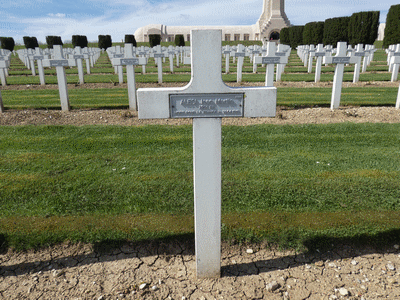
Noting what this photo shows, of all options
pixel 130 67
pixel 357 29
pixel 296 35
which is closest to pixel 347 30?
pixel 357 29

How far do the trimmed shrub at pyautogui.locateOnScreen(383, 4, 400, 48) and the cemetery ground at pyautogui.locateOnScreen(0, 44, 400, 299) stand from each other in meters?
→ 23.4

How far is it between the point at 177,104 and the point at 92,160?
339cm

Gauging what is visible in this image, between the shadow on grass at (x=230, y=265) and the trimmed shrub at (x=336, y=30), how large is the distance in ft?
99.6

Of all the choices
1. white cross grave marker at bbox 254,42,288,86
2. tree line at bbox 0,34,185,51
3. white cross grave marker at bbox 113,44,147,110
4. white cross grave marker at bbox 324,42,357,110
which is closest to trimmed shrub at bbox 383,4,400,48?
white cross grave marker at bbox 324,42,357,110

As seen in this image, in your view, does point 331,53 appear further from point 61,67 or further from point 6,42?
point 6,42

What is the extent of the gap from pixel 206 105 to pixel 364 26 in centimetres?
3031

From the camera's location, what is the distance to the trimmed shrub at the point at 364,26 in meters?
27.0

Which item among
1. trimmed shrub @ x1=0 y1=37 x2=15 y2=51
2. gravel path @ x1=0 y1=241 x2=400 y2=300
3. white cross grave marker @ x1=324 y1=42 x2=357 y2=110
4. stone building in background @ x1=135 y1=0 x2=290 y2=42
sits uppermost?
stone building in background @ x1=135 y1=0 x2=290 y2=42

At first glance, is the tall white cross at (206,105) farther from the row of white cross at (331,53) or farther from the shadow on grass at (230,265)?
the row of white cross at (331,53)

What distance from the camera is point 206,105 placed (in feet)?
7.73

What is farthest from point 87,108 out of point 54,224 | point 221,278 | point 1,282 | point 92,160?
point 221,278

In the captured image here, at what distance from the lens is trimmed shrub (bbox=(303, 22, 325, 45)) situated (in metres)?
33.2

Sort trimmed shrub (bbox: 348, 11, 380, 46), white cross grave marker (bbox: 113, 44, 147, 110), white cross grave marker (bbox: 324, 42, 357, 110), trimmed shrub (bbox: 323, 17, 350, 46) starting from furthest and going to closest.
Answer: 1. trimmed shrub (bbox: 323, 17, 350, 46)
2. trimmed shrub (bbox: 348, 11, 380, 46)
3. white cross grave marker (bbox: 113, 44, 147, 110)
4. white cross grave marker (bbox: 324, 42, 357, 110)

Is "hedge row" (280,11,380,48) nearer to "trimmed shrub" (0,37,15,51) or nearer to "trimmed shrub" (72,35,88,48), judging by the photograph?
"trimmed shrub" (72,35,88,48)
